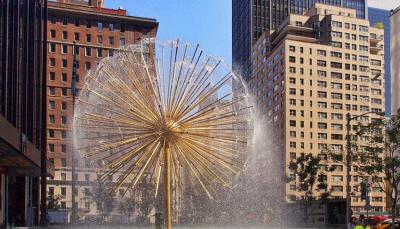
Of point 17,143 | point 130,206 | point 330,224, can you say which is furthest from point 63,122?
point 130,206

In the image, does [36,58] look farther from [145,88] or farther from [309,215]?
[145,88]

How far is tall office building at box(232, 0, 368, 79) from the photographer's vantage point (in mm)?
153625

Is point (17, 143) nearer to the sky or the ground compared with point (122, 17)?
nearer to the ground

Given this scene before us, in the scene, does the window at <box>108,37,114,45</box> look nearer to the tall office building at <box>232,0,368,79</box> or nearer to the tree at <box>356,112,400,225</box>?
the tall office building at <box>232,0,368,79</box>

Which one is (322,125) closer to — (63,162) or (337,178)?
(337,178)

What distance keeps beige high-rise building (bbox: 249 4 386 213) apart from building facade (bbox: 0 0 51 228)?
66305 mm

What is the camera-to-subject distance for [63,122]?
9406 cm

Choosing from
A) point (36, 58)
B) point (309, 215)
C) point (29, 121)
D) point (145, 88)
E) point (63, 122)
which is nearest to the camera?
point (145, 88)

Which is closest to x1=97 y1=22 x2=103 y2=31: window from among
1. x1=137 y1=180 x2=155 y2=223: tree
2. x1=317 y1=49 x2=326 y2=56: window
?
x1=317 y1=49 x2=326 y2=56: window

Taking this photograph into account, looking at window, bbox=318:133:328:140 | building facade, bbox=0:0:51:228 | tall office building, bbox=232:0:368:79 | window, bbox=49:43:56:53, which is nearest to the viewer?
building facade, bbox=0:0:51:228

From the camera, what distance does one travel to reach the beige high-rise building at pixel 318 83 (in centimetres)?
11988

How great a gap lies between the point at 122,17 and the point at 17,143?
7407cm

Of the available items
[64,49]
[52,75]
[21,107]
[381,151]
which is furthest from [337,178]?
[21,107]

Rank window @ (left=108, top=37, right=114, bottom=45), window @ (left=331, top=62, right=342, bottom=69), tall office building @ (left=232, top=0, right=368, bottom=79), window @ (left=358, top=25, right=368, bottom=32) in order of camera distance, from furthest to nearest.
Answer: tall office building @ (left=232, top=0, right=368, bottom=79) → window @ (left=358, top=25, right=368, bottom=32) → window @ (left=331, top=62, right=342, bottom=69) → window @ (left=108, top=37, right=114, bottom=45)
